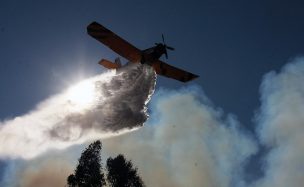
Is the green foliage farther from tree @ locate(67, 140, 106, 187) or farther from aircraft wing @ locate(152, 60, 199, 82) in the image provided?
aircraft wing @ locate(152, 60, 199, 82)

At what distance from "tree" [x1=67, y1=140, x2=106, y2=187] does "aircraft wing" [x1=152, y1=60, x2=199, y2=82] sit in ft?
35.3

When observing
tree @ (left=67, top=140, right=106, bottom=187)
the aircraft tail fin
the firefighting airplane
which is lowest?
tree @ (left=67, top=140, right=106, bottom=187)

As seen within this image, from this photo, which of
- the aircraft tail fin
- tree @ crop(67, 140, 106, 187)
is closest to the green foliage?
tree @ crop(67, 140, 106, 187)

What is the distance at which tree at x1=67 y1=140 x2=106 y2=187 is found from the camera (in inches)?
1577

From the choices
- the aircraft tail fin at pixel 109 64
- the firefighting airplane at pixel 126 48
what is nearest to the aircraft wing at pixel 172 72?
the firefighting airplane at pixel 126 48

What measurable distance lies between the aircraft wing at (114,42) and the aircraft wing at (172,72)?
365cm

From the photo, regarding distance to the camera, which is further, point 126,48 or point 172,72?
point 172,72

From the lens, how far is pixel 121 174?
42062 mm

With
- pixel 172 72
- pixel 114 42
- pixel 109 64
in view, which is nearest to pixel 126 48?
Result: pixel 114 42

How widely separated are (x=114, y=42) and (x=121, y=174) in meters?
13.7

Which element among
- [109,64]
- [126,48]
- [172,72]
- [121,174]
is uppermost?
[109,64]

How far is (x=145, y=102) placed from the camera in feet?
143

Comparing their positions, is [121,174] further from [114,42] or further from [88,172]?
[114,42]

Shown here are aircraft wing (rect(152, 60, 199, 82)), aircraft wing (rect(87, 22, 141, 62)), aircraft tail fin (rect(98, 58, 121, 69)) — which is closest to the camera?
aircraft wing (rect(87, 22, 141, 62))
